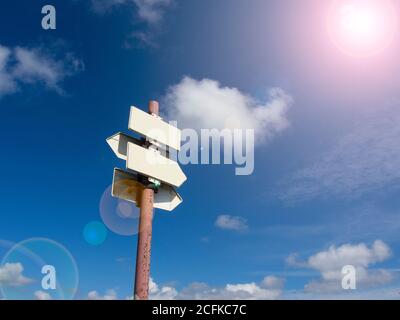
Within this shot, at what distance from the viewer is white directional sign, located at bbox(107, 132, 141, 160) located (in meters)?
11.5

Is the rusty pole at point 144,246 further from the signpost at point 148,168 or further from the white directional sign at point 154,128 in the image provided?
the white directional sign at point 154,128

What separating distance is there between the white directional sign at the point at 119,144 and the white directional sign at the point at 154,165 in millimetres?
337

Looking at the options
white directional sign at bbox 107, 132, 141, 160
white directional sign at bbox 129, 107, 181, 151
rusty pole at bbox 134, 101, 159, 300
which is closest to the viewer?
rusty pole at bbox 134, 101, 159, 300

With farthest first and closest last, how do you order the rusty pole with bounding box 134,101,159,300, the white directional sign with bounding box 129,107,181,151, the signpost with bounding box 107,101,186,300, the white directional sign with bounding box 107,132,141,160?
1. the white directional sign with bounding box 129,107,181,151
2. the white directional sign with bounding box 107,132,141,160
3. the signpost with bounding box 107,101,186,300
4. the rusty pole with bounding box 134,101,159,300

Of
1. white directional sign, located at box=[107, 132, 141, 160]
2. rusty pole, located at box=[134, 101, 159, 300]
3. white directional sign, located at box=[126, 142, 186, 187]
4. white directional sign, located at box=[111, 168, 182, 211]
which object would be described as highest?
white directional sign, located at box=[107, 132, 141, 160]

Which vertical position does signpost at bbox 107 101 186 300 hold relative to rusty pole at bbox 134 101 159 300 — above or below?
above

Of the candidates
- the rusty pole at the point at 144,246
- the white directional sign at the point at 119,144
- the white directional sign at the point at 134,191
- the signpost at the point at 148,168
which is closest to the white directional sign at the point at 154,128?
the signpost at the point at 148,168

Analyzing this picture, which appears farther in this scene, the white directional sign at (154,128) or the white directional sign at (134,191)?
the white directional sign at (154,128)

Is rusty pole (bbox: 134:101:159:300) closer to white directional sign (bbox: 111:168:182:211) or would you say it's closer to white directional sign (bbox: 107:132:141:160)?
white directional sign (bbox: 111:168:182:211)

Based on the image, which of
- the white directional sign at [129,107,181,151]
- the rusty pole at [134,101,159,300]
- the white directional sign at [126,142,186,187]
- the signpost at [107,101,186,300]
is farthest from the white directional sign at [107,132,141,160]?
the rusty pole at [134,101,159,300]

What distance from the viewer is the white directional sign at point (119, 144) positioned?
37.9 feet
